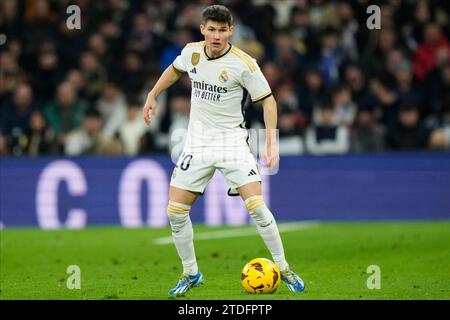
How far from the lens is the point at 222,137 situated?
982 centimetres

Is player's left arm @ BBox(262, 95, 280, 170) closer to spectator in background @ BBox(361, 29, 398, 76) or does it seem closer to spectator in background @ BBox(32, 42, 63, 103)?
spectator in background @ BBox(361, 29, 398, 76)

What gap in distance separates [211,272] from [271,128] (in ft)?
8.50

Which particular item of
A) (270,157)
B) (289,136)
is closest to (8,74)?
(289,136)

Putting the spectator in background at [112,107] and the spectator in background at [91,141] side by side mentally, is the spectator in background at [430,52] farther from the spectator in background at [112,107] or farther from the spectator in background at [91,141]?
the spectator in background at [91,141]

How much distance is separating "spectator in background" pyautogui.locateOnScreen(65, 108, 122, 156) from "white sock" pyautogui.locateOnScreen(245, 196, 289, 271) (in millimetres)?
8558

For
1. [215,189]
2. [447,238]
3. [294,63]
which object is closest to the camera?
[447,238]

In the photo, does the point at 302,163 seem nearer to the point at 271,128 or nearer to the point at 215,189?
the point at 215,189

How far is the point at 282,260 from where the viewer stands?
32.0 ft

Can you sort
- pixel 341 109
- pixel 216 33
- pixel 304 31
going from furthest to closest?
pixel 304 31, pixel 341 109, pixel 216 33

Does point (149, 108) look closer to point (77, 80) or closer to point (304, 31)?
point (77, 80)

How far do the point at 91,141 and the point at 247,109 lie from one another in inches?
105

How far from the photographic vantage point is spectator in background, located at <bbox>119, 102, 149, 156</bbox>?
59.5ft

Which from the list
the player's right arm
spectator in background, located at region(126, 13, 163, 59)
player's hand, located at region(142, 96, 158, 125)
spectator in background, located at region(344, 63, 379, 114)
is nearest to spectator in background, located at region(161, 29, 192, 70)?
spectator in background, located at region(126, 13, 163, 59)
